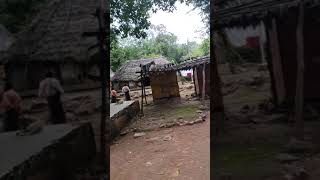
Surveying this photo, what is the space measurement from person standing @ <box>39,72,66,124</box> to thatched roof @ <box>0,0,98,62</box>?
132 millimetres

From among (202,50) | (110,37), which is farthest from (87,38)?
(202,50)

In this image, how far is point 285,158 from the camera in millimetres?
2400

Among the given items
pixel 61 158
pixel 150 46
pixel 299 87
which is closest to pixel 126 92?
pixel 150 46

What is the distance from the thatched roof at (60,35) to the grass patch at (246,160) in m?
0.95

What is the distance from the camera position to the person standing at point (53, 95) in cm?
247

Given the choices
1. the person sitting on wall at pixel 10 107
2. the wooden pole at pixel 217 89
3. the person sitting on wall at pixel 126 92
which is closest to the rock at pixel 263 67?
the wooden pole at pixel 217 89

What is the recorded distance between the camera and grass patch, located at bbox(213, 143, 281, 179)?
2410 mm

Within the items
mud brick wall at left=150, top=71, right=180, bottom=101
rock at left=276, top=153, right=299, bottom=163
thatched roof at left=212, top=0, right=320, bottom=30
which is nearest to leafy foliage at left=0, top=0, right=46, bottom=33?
thatched roof at left=212, top=0, right=320, bottom=30

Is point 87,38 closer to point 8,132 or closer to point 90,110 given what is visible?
point 90,110

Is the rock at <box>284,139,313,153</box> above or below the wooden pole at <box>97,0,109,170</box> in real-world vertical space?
below

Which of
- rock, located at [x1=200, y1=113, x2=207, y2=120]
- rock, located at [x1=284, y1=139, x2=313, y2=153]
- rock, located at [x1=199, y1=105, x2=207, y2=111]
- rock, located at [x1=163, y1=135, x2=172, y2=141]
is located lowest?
rock, located at [x1=163, y1=135, x2=172, y2=141]

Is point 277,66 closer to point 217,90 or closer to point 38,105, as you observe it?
point 217,90

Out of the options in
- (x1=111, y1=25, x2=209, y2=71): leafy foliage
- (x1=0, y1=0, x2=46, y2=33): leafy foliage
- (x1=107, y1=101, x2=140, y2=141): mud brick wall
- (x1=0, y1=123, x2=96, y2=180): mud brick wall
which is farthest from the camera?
(x1=107, y1=101, x2=140, y2=141): mud brick wall

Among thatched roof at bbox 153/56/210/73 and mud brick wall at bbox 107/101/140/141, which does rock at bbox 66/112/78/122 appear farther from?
thatched roof at bbox 153/56/210/73
